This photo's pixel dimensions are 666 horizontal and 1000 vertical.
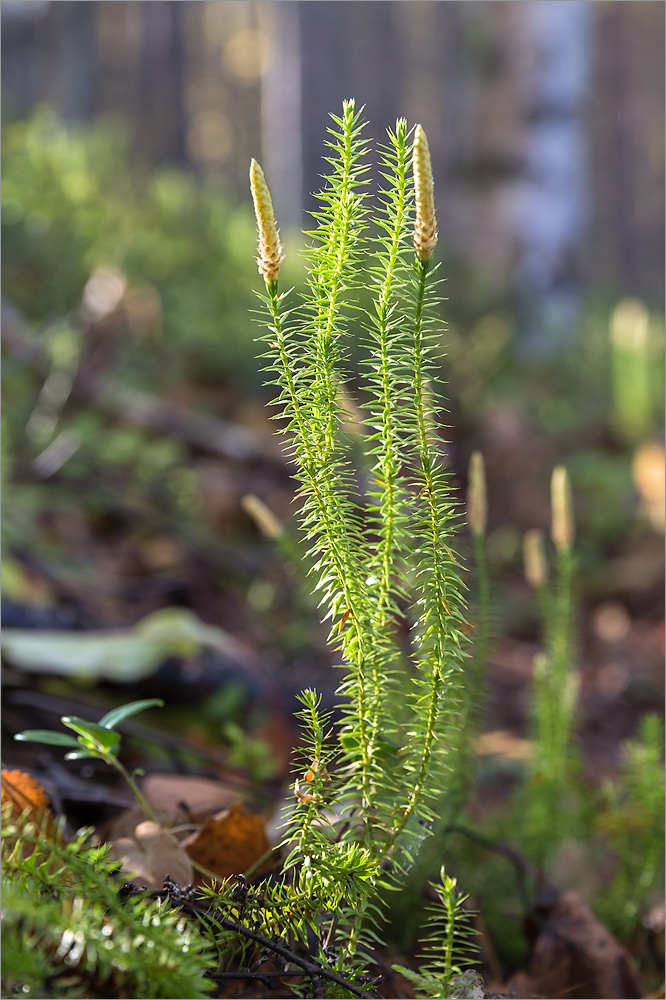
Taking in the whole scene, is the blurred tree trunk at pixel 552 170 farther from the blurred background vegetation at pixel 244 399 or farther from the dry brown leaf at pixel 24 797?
the dry brown leaf at pixel 24 797

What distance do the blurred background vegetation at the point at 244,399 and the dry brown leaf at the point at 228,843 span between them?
0.37 m

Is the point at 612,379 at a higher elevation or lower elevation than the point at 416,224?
higher

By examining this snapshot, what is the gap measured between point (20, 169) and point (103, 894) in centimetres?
390

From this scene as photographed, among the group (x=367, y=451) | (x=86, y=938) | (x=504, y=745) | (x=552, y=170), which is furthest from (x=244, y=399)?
(x=552, y=170)

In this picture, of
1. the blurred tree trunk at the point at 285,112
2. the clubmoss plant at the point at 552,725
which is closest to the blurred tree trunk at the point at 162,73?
the blurred tree trunk at the point at 285,112

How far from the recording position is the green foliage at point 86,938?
590 millimetres

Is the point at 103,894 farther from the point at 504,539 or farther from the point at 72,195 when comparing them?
the point at 72,195

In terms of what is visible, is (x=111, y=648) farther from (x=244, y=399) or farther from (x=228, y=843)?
(x=244, y=399)

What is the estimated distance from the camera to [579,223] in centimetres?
618

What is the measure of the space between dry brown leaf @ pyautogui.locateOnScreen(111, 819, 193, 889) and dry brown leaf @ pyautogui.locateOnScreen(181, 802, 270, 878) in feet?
0.18

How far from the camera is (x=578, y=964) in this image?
1.06 m

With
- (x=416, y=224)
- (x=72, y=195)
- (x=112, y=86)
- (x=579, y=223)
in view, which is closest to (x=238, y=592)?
(x=416, y=224)

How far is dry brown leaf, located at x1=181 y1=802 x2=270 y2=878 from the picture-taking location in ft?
3.20

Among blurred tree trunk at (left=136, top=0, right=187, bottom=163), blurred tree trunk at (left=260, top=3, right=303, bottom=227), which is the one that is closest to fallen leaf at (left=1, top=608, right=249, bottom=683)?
blurred tree trunk at (left=260, top=3, right=303, bottom=227)
